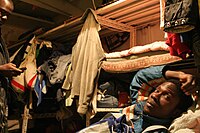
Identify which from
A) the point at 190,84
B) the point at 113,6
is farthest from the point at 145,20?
the point at 190,84

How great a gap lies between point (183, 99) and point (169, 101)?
0.09 metres

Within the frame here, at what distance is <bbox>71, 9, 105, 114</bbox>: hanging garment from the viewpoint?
179 centimetres

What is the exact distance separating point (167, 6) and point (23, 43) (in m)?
2.15

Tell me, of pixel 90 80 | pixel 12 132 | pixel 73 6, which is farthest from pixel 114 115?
pixel 73 6

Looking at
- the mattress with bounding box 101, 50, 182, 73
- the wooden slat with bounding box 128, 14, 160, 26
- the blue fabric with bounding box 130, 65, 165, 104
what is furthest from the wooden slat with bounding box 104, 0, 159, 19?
the blue fabric with bounding box 130, 65, 165, 104

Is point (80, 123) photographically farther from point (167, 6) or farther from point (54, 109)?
point (167, 6)

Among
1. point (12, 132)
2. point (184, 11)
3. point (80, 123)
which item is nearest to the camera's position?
point (184, 11)

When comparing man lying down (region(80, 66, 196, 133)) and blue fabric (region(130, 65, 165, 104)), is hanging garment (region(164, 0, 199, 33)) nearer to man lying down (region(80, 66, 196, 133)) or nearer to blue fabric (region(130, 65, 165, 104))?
man lying down (region(80, 66, 196, 133))

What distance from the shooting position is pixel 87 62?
186cm

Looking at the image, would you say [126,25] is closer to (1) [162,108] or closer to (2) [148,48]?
(2) [148,48]

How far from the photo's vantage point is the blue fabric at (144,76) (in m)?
1.47

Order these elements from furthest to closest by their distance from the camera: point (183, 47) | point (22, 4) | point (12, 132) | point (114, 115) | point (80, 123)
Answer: point (22, 4) < point (12, 132) < point (80, 123) < point (114, 115) < point (183, 47)

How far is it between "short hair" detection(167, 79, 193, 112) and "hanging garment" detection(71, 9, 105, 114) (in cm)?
65

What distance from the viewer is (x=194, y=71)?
5.17 feet
